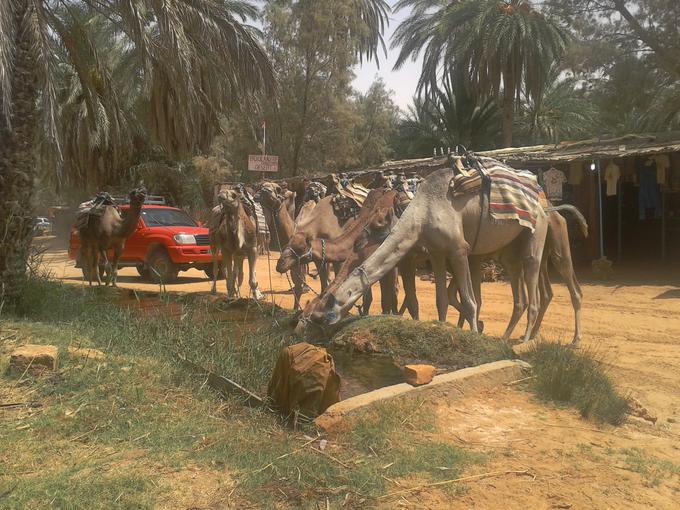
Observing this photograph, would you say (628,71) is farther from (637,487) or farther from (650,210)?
(637,487)

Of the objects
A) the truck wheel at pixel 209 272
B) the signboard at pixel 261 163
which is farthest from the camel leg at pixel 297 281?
the truck wheel at pixel 209 272

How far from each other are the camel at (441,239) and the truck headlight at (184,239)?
9.14m

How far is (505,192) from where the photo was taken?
7.23 meters

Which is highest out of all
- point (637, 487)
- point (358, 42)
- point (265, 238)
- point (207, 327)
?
point (358, 42)

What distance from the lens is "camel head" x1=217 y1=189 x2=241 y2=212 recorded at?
10655 millimetres

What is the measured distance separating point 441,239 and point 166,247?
9.76m

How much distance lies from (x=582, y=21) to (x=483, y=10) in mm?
3903

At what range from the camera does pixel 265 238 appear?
11.6 meters

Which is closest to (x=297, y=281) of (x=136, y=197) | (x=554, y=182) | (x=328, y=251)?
(x=328, y=251)

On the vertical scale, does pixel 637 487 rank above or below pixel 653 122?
below

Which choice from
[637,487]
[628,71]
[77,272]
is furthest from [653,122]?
[637,487]

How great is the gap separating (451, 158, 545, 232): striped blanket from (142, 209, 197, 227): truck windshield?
33.1 ft

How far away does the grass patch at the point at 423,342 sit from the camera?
577cm

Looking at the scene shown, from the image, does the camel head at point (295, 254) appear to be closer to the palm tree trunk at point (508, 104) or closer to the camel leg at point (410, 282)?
the camel leg at point (410, 282)
